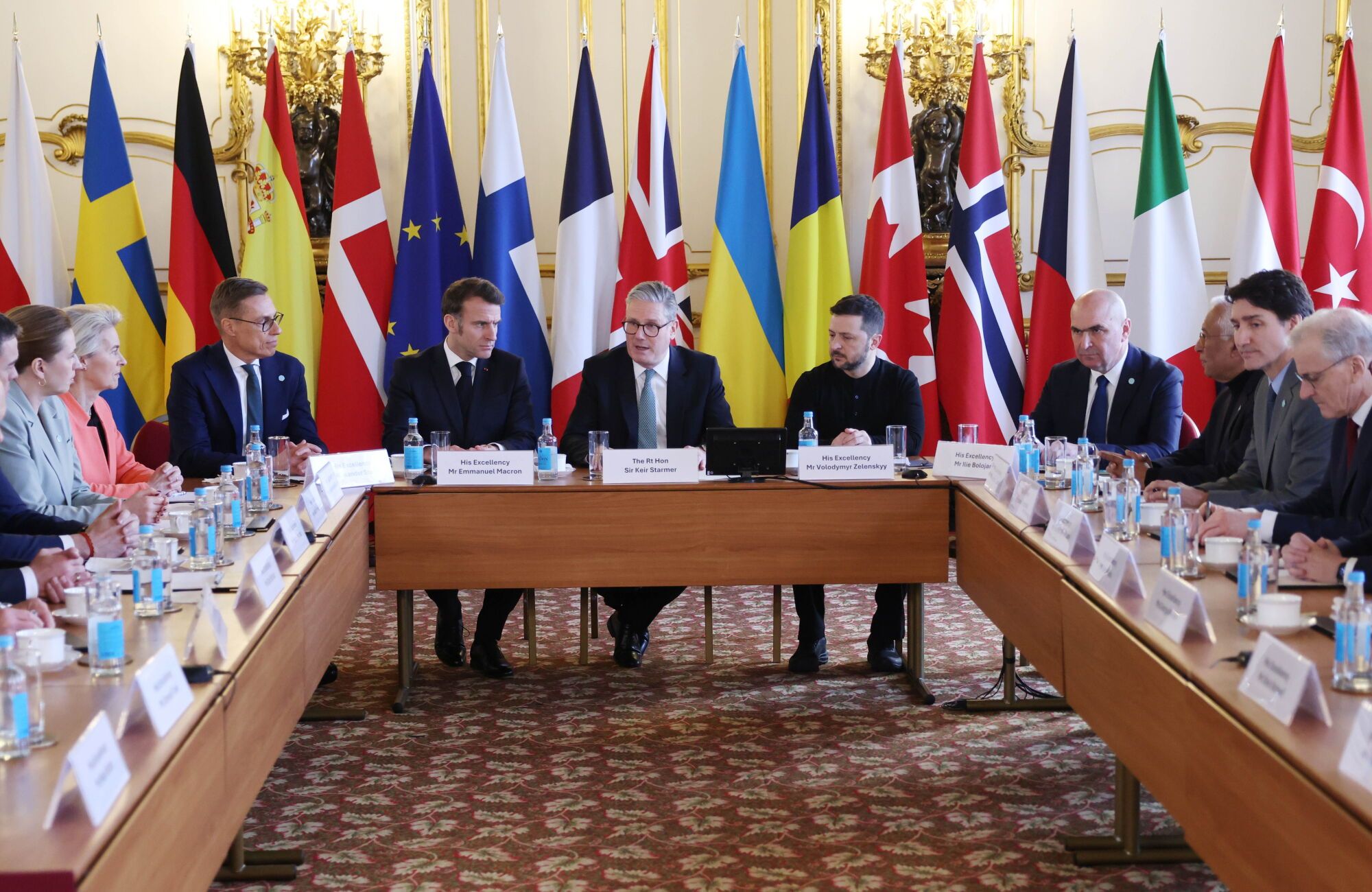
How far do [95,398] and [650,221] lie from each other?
2.76 meters

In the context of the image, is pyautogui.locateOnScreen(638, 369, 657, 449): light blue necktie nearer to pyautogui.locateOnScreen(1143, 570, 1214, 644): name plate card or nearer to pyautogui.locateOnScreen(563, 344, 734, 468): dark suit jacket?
pyautogui.locateOnScreen(563, 344, 734, 468): dark suit jacket

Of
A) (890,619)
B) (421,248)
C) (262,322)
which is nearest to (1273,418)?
(890,619)

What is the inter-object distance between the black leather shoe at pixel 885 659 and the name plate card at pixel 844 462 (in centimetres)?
67

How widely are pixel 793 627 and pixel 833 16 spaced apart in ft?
9.85

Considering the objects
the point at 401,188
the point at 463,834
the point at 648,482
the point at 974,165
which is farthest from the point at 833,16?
the point at 463,834

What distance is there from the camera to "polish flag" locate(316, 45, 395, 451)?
238 inches

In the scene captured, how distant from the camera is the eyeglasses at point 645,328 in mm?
4551

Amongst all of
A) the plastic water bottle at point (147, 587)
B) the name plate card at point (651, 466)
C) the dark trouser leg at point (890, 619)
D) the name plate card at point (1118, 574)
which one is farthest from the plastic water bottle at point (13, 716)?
the dark trouser leg at point (890, 619)

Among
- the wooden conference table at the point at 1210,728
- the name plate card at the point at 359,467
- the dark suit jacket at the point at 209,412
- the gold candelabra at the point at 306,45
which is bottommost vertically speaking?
the wooden conference table at the point at 1210,728

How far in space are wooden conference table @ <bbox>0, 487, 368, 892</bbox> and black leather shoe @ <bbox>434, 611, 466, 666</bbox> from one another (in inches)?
56.2

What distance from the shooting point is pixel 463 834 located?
311cm

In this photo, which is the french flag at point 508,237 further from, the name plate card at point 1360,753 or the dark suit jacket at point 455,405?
the name plate card at point 1360,753

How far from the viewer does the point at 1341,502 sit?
3037 mm

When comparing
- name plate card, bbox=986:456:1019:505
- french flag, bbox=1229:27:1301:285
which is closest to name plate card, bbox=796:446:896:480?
name plate card, bbox=986:456:1019:505
